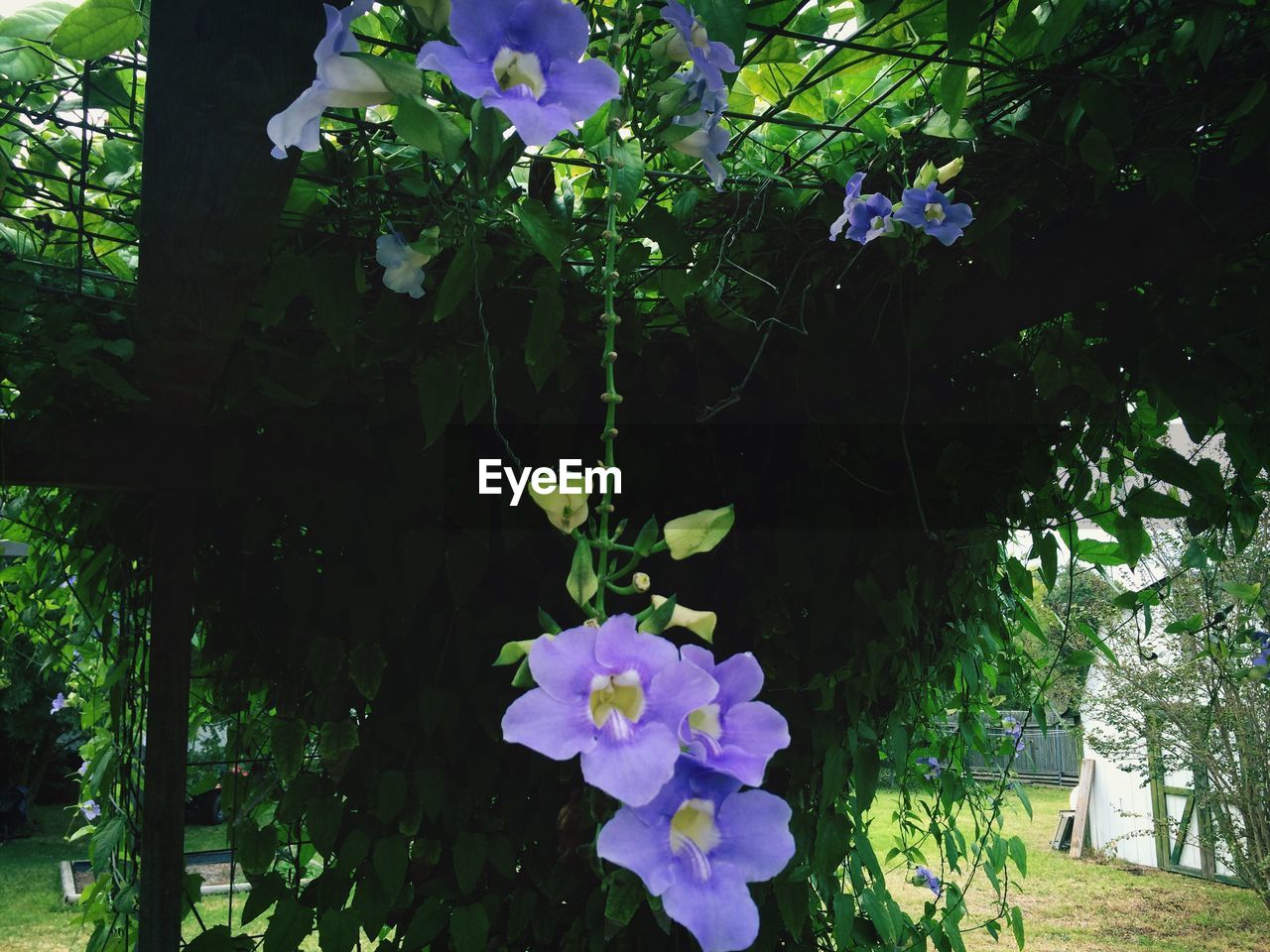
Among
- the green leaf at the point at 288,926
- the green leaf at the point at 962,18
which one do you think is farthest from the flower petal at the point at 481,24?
the green leaf at the point at 288,926

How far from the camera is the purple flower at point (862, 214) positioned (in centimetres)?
107

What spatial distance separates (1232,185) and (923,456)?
2.35ft

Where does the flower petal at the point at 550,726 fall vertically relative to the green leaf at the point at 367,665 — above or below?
above

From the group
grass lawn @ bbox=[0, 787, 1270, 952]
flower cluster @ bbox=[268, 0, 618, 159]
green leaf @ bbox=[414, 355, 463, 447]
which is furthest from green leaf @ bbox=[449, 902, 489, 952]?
grass lawn @ bbox=[0, 787, 1270, 952]

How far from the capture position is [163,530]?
187cm

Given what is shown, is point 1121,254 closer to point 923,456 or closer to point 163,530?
point 923,456

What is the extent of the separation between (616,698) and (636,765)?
0.03 metres

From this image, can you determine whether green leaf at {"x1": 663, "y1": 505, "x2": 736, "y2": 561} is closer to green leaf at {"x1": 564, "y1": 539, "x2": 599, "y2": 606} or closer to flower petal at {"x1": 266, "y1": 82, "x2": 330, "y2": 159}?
green leaf at {"x1": 564, "y1": 539, "x2": 599, "y2": 606}

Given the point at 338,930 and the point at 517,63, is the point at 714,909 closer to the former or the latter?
the point at 517,63

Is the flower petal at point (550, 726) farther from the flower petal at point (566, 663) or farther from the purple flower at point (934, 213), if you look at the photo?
the purple flower at point (934, 213)

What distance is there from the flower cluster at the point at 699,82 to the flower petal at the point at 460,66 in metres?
0.19

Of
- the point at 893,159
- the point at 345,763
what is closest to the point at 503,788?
the point at 345,763

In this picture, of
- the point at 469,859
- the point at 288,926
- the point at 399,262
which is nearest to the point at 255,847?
the point at 288,926

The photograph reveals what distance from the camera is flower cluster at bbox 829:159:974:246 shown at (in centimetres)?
106
